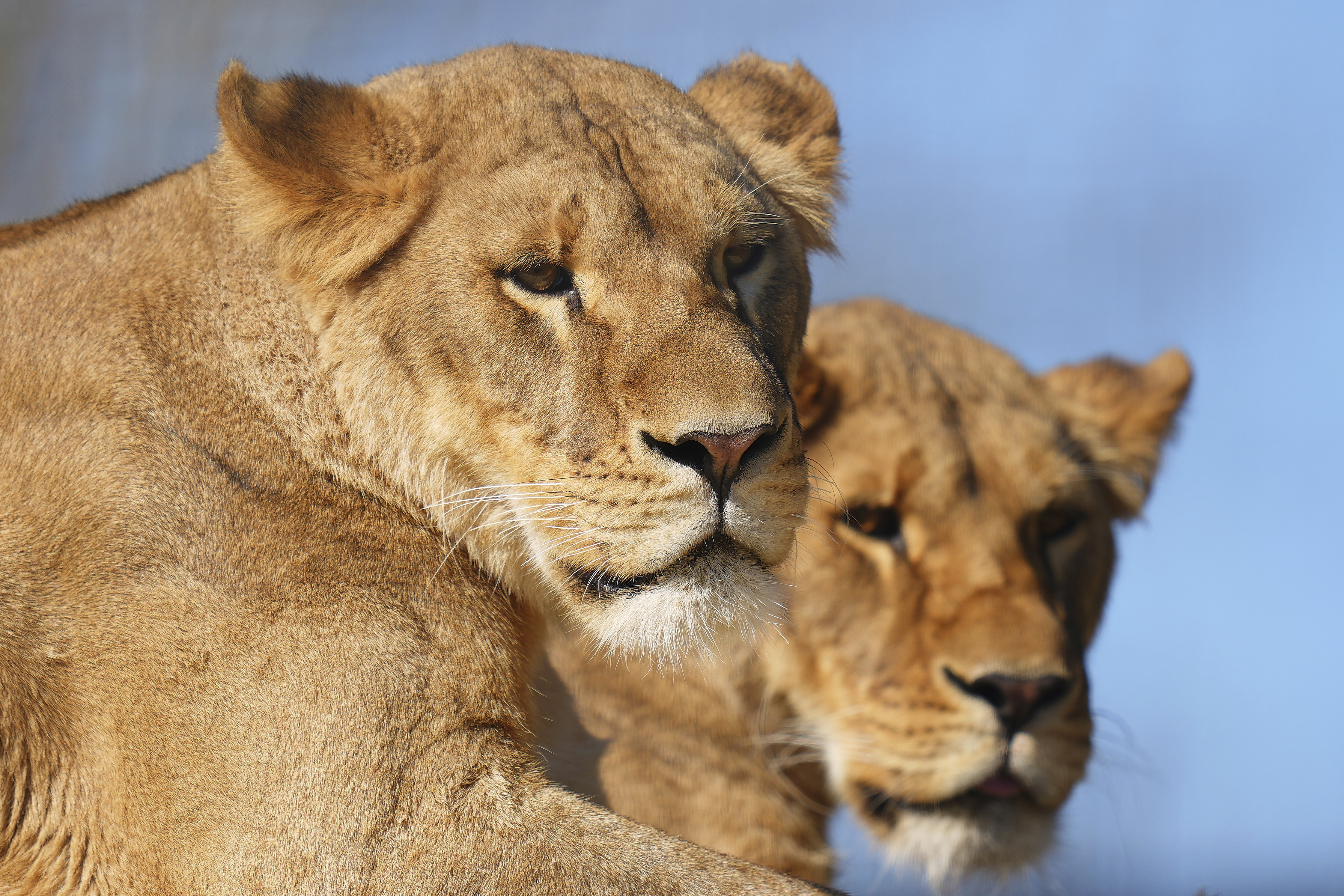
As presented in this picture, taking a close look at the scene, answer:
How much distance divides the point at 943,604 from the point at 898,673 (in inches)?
8.0

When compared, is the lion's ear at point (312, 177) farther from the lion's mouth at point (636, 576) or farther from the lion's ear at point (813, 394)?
the lion's ear at point (813, 394)

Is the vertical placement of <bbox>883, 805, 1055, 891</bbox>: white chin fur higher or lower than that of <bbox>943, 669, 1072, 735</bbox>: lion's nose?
lower

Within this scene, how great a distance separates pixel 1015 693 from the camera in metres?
3.07

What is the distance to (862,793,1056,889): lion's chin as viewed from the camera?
3.19 m

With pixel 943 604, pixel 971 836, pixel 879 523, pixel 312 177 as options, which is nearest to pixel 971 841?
pixel 971 836

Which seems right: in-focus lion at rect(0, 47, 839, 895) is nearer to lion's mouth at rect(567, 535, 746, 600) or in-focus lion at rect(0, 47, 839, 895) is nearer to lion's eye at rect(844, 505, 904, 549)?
lion's mouth at rect(567, 535, 746, 600)

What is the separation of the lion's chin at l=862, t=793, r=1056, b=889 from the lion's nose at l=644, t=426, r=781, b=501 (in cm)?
156

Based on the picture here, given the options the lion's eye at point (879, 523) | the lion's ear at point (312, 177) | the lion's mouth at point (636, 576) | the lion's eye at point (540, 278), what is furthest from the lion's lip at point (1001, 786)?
the lion's ear at point (312, 177)

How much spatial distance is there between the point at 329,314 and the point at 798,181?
1.02m

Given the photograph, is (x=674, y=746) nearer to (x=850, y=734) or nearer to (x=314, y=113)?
(x=850, y=734)

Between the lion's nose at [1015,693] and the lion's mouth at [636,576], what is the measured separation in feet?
4.15

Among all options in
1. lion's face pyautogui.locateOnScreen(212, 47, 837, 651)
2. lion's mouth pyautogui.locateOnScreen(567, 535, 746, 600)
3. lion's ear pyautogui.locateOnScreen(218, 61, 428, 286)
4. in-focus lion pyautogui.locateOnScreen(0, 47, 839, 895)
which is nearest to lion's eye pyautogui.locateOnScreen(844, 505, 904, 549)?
in-focus lion pyautogui.locateOnScreen(0, 47, 839, 895)

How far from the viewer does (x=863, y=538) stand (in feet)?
11.0

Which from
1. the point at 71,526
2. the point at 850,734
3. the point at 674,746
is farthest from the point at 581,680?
the point at 71,526
